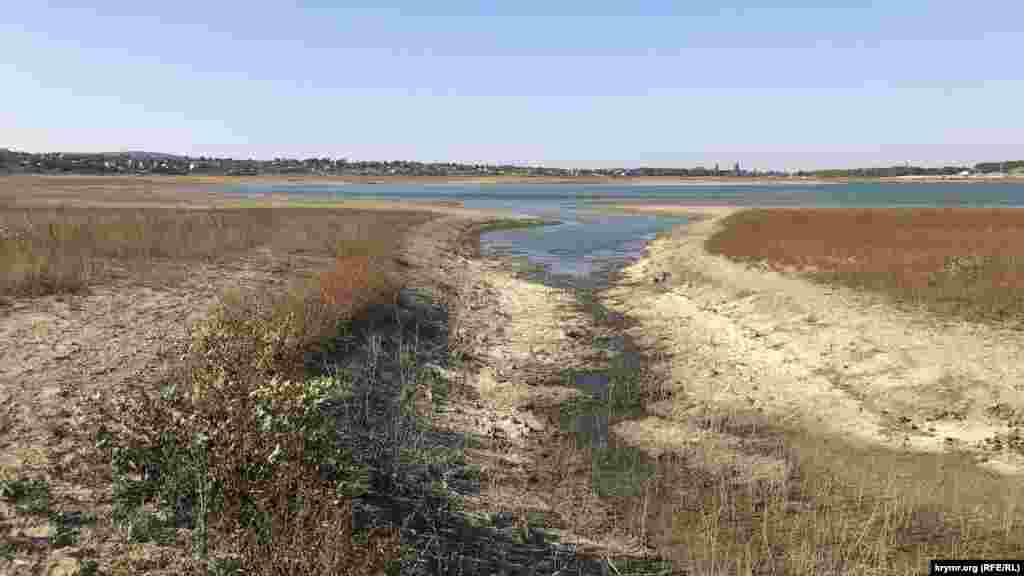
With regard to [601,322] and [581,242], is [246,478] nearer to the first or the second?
[601,322]

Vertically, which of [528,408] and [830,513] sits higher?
[830,513]

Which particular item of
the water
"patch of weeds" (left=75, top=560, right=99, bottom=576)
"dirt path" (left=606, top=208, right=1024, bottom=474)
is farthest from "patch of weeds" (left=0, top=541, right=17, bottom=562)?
"dirt path" (left=606, top=208, right=1024, bottom=474)

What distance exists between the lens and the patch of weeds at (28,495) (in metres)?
6.02

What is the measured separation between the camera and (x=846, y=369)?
14.0 meters

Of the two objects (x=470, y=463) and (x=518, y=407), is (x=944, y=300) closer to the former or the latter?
(x=518, y=407)

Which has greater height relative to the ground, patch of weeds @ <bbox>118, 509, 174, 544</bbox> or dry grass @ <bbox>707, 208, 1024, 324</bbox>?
dry grass @ <bbox>707, 208, 1024, 324</bbox>

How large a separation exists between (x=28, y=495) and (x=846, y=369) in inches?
569

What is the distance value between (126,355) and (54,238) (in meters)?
15.1

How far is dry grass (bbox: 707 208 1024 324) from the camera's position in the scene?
17.5 meters

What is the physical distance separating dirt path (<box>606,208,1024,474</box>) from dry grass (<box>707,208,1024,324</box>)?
60.4 inches

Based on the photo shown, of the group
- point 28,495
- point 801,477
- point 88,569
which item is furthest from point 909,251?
point 28,495

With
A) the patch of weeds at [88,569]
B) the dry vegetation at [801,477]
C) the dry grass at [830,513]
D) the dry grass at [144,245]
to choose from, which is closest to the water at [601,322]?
the dry vegetation at [801,477]

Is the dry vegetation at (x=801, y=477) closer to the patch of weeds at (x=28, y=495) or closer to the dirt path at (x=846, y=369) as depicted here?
the dirt path at (x=846, y=369)

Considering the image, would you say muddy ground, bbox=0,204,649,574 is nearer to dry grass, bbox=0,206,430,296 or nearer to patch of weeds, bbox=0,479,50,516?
patch of weeds, bbox=0,479,50,516
